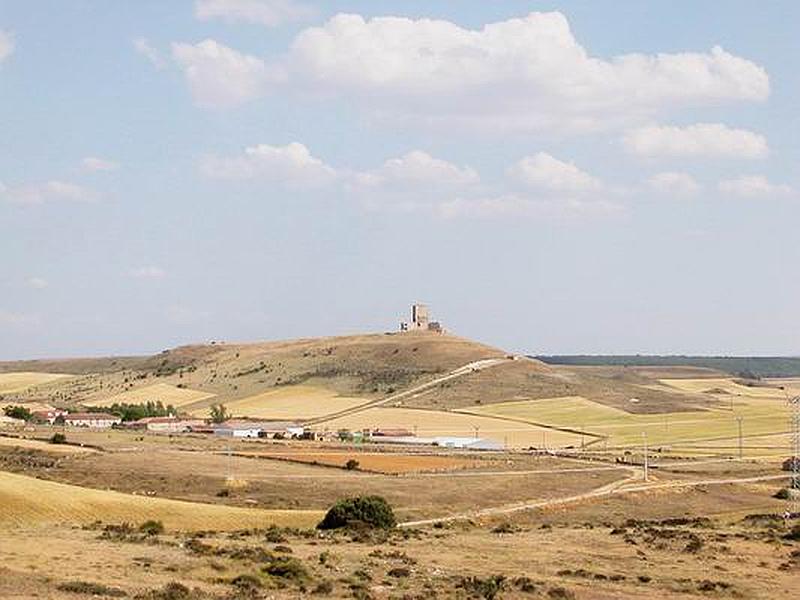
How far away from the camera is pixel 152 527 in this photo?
173ft

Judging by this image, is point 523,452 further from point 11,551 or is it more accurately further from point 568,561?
point 11,551

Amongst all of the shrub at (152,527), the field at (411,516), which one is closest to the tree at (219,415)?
the field at (411,516)

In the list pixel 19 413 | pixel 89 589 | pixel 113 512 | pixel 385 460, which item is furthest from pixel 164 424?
pixel 89 589

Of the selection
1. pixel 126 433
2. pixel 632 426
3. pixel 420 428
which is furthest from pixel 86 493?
pixel 632 426

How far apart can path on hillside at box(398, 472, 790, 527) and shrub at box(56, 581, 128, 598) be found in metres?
32.0

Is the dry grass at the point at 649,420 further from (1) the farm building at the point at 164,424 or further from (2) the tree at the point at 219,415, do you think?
(1) the farm building at the point at 164,424

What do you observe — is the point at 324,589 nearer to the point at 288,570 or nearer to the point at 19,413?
the point at 288,570

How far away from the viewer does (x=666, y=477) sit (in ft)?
325

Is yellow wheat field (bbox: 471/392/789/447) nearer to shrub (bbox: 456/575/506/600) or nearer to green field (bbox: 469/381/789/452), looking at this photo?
green field (bbox: 469/381/789/452)

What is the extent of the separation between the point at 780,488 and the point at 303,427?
88.8m

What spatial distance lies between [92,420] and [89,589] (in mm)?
147465

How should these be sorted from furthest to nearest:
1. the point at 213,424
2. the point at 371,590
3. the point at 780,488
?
the point at 213,424
the point at 780,488
the point at 371,590

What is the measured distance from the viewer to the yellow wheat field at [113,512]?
56131 mm

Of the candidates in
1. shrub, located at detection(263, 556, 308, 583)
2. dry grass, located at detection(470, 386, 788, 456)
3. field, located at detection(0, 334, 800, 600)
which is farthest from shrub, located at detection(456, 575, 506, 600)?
dry grass, located at detection(470, 386, 788, 456)
